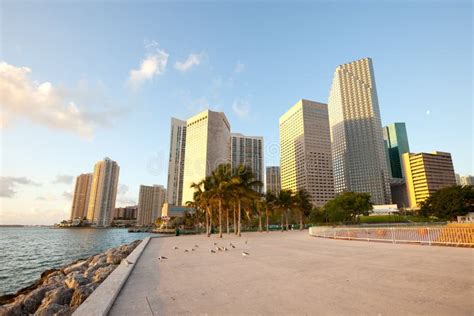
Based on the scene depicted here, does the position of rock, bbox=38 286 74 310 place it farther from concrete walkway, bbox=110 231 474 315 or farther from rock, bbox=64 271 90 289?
concrete walkway, bbox=110 231 474 315

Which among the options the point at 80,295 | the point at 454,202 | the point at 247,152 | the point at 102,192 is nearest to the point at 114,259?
the point at 80,295

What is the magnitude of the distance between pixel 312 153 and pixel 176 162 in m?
106

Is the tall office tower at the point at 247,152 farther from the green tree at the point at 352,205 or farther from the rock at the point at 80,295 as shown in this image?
the rock at the point at 80,295

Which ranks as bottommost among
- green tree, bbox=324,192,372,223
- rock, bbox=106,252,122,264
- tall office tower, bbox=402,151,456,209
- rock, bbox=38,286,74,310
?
rock, bbox=106,252,122,264

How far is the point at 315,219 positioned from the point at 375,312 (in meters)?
98.4

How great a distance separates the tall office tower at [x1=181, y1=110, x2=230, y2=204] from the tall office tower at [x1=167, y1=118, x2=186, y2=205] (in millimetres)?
11049

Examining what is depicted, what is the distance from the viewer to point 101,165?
7520 inches

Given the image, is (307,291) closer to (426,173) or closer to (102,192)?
(426,173)

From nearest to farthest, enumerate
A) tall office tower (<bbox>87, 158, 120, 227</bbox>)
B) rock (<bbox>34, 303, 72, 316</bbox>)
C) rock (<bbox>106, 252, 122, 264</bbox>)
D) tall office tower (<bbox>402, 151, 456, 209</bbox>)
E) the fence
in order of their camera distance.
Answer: rock (<bbox>34, 303, 72, 316</bbox>), the fence, rock (<bbox>106, 252, 122, 264</bbox>), tall office tower (<bbox>402, 151, 456, 209</bbox>), tall office tower (<bbox>87, 158, 120, 227</bbox>)

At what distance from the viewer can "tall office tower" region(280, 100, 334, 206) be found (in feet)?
613

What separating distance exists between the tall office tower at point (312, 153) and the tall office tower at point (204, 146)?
60.3m

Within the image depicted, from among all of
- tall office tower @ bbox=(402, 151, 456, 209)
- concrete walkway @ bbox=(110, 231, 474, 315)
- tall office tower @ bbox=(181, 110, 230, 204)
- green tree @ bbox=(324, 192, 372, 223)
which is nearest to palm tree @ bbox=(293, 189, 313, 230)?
green tree @ bbox=(324, 192, 372, 223)

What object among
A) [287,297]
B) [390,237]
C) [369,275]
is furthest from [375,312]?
[390,237]

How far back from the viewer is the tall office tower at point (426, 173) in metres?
153
